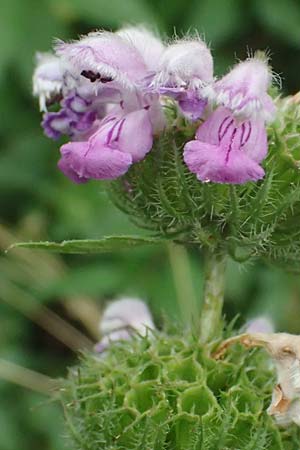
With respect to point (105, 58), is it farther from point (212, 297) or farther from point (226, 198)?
point (212, 297)

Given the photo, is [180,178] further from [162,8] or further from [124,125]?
[162,8]

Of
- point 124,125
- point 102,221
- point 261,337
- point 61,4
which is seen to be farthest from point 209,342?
point 61,4

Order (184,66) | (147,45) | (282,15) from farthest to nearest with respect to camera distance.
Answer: (282,15), (147,45), (184,66)

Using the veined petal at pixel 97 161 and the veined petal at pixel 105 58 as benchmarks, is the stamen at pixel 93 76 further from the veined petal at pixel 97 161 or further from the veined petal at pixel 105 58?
the veined petal at pixel 97 161

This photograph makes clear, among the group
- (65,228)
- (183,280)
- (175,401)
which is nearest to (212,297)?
(175,401)

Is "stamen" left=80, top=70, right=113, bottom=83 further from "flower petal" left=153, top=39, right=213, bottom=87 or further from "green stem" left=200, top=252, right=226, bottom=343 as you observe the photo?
"green stem" left=200, top=252, right=226, bottom=343

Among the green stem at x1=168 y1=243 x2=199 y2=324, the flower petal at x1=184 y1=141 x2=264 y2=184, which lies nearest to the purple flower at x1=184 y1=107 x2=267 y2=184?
the flower petal at x1=184 y1=141 x2=264 y2=184
